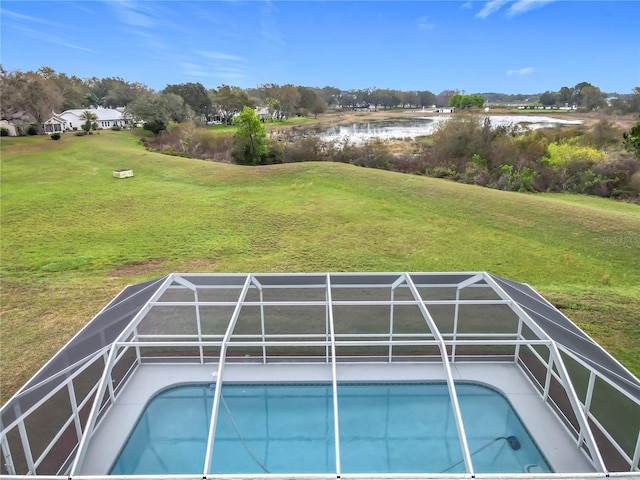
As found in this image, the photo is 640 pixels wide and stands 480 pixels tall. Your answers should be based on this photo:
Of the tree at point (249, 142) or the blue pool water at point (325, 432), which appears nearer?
the blue pool water at point (325, 432)

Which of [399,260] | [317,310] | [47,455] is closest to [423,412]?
[317,310]

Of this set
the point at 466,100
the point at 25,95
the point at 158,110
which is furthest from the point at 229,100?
the point at 466,100

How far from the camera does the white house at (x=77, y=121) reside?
55.0 metres

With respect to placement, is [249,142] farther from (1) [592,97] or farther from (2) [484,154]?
(1) [592,97]

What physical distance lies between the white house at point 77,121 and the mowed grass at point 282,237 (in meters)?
27.8

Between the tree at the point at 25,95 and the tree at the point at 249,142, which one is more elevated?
the tree at the point at 25,95

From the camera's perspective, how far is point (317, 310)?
11.8m

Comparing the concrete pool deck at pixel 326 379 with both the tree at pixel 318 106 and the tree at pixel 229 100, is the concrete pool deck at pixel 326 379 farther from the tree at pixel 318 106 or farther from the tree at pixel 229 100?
the tree at pixel 318 106

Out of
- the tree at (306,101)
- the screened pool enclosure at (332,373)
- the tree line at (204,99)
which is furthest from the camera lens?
the tree at (306,101)

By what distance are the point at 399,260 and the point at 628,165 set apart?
2335 cm

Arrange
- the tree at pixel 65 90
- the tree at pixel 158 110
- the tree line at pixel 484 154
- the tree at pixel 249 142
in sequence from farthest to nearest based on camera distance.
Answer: the tree at pixel 65 90
the tree at pixel 158 110
the tree at pixel 249 142
the tree line at pixel 484 154

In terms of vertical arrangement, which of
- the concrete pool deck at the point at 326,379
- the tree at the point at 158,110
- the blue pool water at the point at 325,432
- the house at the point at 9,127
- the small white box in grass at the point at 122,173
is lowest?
the blue pool water at the point at 325,432

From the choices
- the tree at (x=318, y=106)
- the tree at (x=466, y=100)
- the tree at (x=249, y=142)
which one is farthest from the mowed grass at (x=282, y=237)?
the tree at (x=318, y=106)

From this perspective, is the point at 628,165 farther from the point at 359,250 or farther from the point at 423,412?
the point at 423,412
